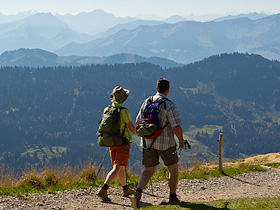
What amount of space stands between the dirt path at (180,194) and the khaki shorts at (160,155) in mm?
1453

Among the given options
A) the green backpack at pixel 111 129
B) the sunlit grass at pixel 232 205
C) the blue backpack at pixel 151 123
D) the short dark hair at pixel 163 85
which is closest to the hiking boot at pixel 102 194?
the green backpack at pixel 111 129

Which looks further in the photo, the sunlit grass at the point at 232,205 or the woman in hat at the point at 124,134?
the woman in hat at the point at 124,134

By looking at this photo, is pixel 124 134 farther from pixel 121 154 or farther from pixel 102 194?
pixel 102 194

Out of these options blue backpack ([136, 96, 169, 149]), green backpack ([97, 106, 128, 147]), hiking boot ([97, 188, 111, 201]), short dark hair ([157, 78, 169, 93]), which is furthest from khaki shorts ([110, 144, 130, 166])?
short dark hair ([157, 78, 169, 93])

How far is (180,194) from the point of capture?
9.77 meters

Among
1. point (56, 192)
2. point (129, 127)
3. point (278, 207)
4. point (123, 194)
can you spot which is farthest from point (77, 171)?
point (278, 207)

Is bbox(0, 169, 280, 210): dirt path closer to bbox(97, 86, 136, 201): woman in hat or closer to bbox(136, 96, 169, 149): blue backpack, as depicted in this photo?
bbox(97, 86, 136, 201): woman in hat

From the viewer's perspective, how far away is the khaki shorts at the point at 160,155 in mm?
7012

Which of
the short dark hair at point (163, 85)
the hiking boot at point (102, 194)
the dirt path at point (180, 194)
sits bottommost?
the dirt path at point (180, 194)

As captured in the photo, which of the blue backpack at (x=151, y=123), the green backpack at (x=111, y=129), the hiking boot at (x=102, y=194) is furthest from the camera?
the hiking boot at (x=102, y=194)

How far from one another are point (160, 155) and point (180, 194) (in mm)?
3193

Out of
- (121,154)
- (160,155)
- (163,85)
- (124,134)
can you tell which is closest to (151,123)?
(160,155)

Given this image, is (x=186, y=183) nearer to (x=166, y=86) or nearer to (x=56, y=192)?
(x=56, y=192)

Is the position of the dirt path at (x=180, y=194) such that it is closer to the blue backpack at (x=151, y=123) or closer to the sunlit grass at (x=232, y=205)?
the sunlit grass at (x=232, y=205)
